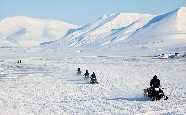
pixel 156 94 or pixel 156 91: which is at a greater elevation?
pixel 156 91

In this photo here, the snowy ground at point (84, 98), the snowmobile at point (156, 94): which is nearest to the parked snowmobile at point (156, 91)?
the snowmobile at point (156, 94)

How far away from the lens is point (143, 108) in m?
29.9

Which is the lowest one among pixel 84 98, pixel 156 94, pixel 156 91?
pixel 84 98

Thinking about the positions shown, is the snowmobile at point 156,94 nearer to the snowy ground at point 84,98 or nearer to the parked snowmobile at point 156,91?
the parked snowmobile at point 156,91

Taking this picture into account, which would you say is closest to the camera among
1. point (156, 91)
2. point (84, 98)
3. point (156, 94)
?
point (156, 91)

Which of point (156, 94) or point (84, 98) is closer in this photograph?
point (156, 94)

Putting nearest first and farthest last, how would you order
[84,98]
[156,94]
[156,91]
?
[156,91] < [156,94] < [84,98]

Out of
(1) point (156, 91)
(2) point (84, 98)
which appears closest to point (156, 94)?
(1) point (156, 91)

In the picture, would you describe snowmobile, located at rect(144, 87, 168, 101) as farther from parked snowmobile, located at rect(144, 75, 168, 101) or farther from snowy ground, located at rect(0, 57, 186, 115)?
snowy ground, located at rect(0, 57, 186, 115)

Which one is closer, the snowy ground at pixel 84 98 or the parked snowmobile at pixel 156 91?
the snowy ground at pixel 84 98

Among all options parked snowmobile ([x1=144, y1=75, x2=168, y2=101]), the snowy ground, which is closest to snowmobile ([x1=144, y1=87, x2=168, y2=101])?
parked snowmobile ([x1=144, y1=75, x2=168, y2=101])

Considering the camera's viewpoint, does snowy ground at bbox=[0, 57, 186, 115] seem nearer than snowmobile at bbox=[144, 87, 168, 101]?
Yes

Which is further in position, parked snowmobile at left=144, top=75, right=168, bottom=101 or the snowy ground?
parked snowmobile at left=144, top=75, right=168, bottom=101

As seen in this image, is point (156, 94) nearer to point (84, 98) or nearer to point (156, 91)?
point (156, 91)
